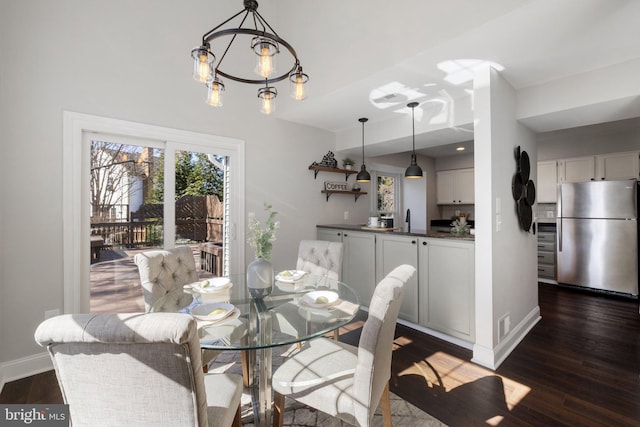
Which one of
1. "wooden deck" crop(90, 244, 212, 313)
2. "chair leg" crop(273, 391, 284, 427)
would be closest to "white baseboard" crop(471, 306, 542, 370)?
"chair leg" crop(273, 391, 284, 427)

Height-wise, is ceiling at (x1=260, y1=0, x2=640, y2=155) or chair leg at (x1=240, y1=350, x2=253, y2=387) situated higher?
ceiling at (x1=260, y1=0, x2=640, y2=155)

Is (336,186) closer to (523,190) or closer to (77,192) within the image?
(523,190)

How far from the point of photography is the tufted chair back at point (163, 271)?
203cm

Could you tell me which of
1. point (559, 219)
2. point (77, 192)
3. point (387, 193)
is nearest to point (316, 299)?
point (77, 192)

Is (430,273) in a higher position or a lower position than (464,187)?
lower

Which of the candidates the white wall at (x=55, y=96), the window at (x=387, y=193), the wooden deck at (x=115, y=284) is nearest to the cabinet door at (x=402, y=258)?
the window at (x=387, y=193)

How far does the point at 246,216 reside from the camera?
11.3 ft

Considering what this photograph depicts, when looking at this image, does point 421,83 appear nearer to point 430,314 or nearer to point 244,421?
point 430,314

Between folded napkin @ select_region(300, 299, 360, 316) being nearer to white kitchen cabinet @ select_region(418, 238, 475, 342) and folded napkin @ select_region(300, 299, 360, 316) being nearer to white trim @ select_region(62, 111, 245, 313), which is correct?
white kitchen cabinet @ select_region(418, 238, 475, 342)

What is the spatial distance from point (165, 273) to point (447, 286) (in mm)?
2525

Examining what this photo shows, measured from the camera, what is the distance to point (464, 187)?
6.21m

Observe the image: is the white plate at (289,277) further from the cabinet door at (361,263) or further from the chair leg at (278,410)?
the cabinet door at (361,263)

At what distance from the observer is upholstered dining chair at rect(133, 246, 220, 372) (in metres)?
2.02

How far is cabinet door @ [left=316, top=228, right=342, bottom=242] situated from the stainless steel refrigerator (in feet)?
12.3
